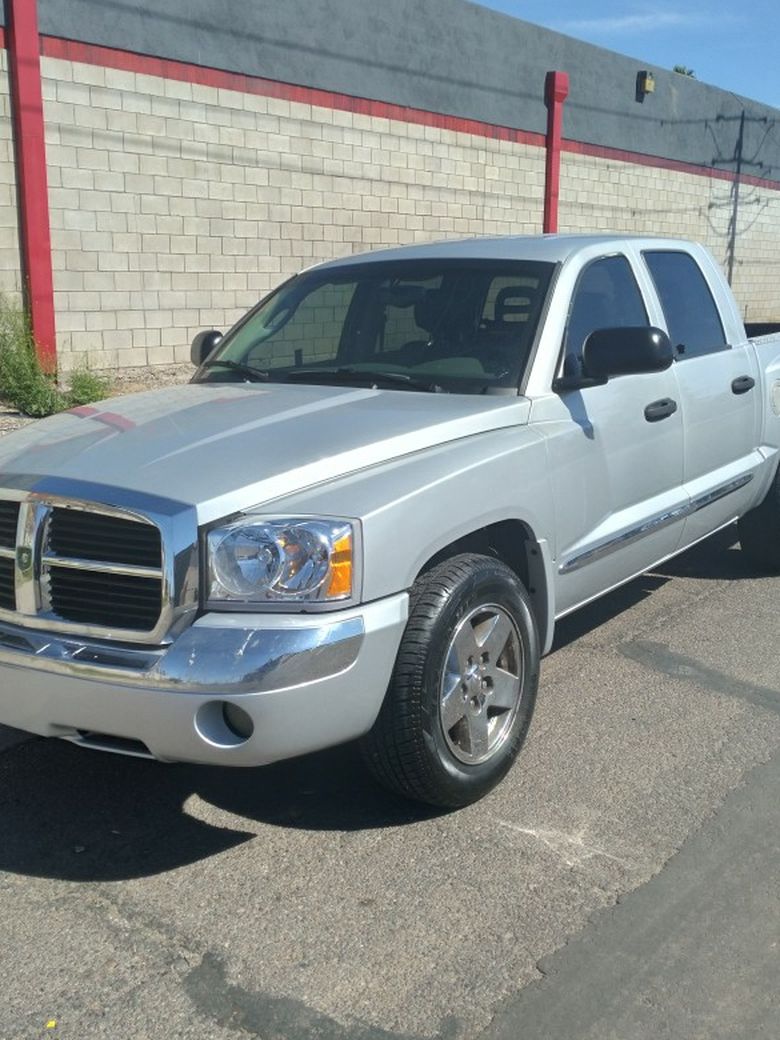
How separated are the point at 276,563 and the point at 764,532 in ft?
13.9

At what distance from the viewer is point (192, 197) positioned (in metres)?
12.8

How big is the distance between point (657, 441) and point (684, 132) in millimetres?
19334

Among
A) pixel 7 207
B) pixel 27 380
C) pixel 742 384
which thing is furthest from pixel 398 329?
pixel 7 207

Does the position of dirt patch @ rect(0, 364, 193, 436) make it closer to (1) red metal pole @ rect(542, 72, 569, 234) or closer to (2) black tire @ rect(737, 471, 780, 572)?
(2) black tire @ rect(737, 471, 780, 572)

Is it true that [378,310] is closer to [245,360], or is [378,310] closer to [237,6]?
[245,360]

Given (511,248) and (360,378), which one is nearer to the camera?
(360,378)

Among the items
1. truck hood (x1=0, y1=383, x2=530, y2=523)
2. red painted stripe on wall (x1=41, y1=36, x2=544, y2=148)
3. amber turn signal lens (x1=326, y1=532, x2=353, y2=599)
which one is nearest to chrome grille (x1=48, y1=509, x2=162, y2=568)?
truck hood (x1=0, y1=383, x2=530, y2=523)

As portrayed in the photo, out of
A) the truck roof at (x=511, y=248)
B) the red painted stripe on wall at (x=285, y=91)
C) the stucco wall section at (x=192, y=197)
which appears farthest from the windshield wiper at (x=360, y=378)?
the red painted stripe on wall at (x=285, y=91)

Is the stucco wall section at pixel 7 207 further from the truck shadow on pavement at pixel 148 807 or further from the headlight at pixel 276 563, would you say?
the headlight at pixel 276 563

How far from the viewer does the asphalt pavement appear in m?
2.79

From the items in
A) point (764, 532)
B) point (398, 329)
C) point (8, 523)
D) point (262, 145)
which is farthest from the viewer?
point (262, 145)

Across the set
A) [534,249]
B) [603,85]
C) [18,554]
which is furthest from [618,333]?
[603,85]

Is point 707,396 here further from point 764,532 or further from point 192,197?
point 192,197

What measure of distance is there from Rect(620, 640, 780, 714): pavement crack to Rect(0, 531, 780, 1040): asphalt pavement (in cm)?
15
